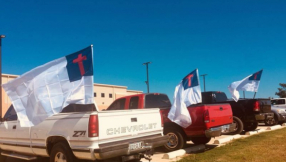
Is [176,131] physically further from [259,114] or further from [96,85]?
[96,85]

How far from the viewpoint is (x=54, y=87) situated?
526cm

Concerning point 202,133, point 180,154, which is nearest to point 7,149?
point 180,154

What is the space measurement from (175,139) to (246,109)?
5.08 m

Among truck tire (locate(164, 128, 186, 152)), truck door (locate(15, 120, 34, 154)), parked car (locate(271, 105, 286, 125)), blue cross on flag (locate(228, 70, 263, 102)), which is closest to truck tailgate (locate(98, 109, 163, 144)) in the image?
truck tire (locate(164, 128, 186, 152))

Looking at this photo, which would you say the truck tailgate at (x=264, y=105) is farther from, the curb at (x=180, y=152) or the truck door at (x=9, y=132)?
the truck door at (x=9, y=132)

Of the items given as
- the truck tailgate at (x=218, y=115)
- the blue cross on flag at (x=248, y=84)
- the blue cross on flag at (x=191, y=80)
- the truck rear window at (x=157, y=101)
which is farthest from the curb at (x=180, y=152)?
the blue cross on flag at (x=248, y=84)

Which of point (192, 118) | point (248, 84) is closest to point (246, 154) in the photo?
→ point (192, 118)

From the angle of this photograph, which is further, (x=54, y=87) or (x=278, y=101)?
(x=278, y=101)

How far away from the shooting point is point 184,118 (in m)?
7.37

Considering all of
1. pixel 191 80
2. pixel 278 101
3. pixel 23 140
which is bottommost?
pixel 23 140

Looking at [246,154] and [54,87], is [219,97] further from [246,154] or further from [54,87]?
[54,87]

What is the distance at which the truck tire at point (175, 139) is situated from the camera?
25.6ft

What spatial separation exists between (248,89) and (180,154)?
675 centimetres

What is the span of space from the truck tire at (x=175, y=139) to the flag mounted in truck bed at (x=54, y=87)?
3788 millimetres
